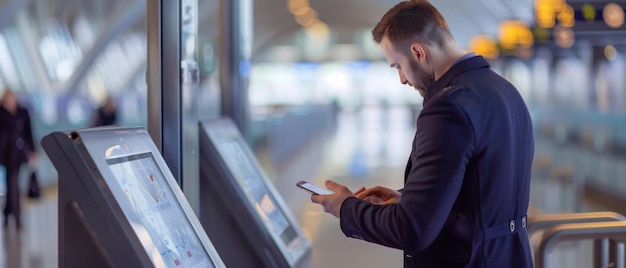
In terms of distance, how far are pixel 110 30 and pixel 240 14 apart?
21778 millimetres

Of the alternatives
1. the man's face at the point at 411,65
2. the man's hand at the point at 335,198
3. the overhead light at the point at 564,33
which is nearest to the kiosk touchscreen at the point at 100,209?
the man's hand at the point at 335,198

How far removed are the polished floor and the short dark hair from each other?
267 cm

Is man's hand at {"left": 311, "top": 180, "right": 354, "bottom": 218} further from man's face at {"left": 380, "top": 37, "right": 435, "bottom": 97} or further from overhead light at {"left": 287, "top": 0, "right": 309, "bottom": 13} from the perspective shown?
overhead light at {"left": 287, "top": 0, "right": 309, "bottom": 13}

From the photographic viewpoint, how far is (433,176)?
2.12 m

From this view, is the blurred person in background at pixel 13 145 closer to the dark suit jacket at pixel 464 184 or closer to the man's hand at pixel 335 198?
the man's hand at pixel 335 198

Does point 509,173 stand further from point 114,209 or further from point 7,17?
point 7,17

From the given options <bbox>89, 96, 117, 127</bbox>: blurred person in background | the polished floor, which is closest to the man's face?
the polished floor

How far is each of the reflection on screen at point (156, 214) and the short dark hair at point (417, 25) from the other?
772 mm

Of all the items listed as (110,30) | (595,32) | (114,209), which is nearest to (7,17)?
(110,30)

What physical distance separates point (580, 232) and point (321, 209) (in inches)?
263

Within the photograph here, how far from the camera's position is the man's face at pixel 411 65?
231 centimetres

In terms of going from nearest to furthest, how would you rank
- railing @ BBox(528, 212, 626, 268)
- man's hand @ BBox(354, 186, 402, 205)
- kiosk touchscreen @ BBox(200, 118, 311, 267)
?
man's hand @ BBox(354, 186, 402, 205) < railing @ BBox(528, 212, 626, 268) < kiosk touchscreen @ BBox(200, 118, 311, 267)

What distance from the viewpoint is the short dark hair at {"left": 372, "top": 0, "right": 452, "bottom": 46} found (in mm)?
2273

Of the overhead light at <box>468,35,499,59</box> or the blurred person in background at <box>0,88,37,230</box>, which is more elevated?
the overhead light at <box>468,35,499,59</box>
